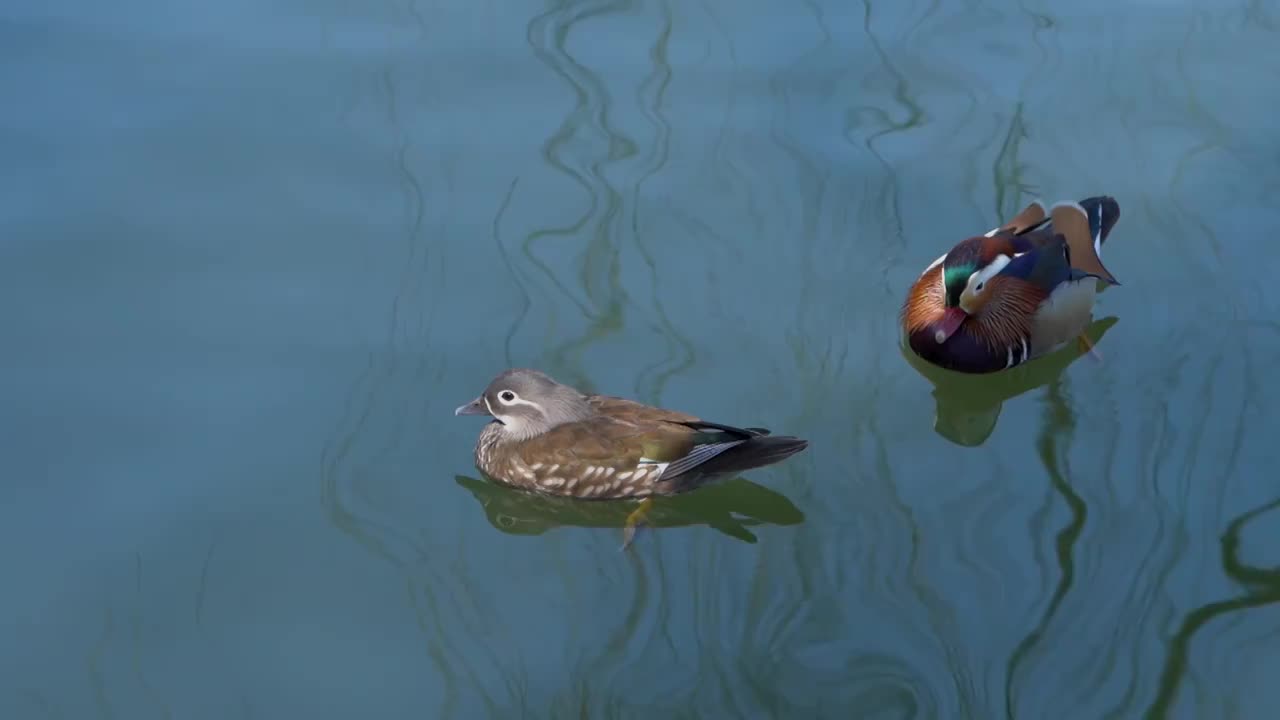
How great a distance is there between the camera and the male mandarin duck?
200 inches

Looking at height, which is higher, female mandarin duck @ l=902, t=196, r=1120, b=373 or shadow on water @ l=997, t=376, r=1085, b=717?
female mandarin duck @ l=902, t=196, r=1120, b=373

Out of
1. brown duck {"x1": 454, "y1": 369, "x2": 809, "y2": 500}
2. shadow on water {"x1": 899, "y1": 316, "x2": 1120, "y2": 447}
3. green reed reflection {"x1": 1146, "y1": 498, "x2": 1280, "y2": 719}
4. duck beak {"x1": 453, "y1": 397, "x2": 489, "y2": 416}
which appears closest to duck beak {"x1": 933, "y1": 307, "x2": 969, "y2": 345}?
shadow on water {"x1": 899, "y1": 316, "x2": 1120, "y2": 447}

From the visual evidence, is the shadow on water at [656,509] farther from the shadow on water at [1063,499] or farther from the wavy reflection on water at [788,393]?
the shadow on water at [1063,499]

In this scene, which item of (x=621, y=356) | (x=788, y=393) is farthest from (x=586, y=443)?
(x=788, y=393)

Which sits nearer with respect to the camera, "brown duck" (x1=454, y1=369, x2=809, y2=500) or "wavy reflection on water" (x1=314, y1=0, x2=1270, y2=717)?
"wavy reflection on water" (x1=314, y1=0, x2=1270, y2=717)

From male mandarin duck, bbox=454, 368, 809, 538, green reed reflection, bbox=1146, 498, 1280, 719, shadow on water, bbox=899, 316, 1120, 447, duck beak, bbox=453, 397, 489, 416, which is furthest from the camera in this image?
shadow on water, bbox=899, 316, 1120, 447

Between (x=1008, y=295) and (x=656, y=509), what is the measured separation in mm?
1711

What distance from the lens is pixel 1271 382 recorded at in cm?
565

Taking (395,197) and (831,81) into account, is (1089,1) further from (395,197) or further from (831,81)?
(395,197)

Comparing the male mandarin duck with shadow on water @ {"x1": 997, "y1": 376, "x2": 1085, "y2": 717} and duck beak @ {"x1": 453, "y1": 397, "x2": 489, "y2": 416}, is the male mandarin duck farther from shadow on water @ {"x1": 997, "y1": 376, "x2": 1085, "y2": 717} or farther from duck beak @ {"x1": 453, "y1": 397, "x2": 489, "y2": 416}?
shadow on water @ {"x1": 997, "y1": 376, "x2": 1085, "y2": 717}

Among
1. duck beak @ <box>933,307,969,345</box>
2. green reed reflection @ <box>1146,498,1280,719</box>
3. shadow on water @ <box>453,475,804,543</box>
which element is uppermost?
duck beak @ <box>933,307,969,345</box>

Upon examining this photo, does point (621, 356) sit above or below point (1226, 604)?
above

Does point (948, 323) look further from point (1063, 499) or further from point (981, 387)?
point (1063, 499)

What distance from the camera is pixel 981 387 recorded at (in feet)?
19.2
